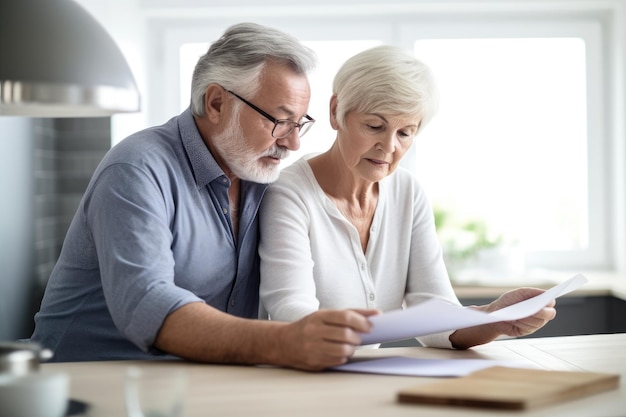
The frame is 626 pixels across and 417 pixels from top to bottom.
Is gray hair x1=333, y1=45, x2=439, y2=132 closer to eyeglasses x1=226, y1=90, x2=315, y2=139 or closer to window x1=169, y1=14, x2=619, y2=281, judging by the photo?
eyeglasses x1=226, y1=90, x2=315, y2=139

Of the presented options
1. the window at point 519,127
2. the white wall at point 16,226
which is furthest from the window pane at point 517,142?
the white wall at point 16,226

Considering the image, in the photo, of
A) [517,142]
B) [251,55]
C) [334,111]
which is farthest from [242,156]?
[517,142]

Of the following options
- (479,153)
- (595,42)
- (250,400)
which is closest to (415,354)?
(250,400)

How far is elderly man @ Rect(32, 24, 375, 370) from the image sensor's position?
159cm

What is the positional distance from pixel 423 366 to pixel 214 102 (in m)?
0.91

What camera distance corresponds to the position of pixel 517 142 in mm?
4586

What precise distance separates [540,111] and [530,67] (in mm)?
246

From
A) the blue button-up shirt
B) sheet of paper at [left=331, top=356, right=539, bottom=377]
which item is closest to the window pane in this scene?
the blue button-up shirt

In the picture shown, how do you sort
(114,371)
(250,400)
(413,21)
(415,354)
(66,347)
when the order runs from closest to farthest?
(250,400)
(114,371)
(415,354)
(66,347)
(413,21)

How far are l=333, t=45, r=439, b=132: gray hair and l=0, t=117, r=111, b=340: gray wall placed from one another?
1.41 m

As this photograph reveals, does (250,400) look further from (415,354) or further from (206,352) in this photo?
(415,354)

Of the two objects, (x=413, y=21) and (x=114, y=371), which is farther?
(x=413, y=21)

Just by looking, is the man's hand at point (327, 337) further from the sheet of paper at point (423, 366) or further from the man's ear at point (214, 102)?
the man's ear at point (214, 102)

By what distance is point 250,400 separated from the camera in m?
1.31
